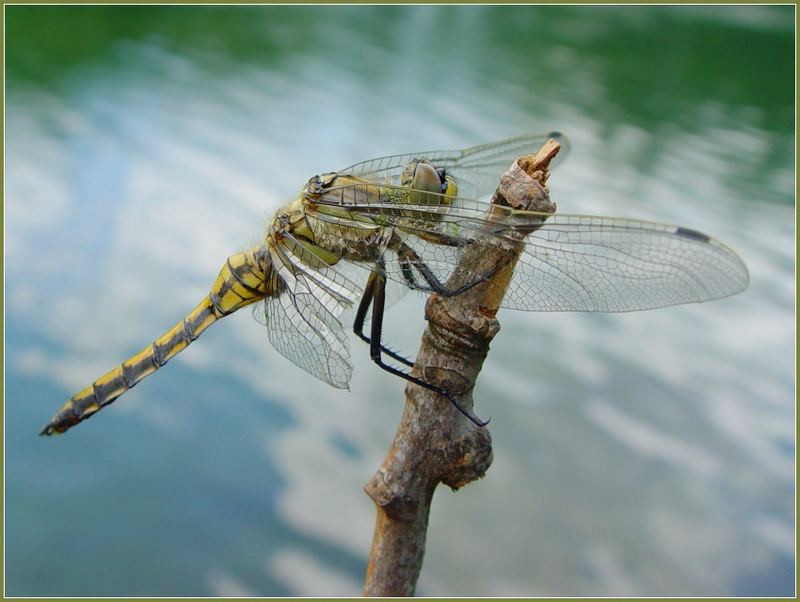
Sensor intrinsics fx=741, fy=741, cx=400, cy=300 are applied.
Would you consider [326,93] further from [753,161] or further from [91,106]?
[753,161]

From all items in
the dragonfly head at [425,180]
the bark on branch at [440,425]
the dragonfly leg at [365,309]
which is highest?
the dragonfly head at [425,180]

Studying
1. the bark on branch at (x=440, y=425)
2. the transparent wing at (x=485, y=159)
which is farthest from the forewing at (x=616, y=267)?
the transparent wing at (x=485, y=159)

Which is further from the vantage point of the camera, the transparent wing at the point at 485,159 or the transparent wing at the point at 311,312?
the transparent wing at the point at 485,159

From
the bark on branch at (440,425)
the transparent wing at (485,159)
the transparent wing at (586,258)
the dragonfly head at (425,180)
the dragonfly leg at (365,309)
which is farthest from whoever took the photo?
the transparent wing at (485,159)

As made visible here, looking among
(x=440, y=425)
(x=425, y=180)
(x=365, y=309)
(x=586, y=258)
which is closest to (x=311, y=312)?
(x=365, y=309)

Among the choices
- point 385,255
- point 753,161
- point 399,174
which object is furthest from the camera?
point 753,161

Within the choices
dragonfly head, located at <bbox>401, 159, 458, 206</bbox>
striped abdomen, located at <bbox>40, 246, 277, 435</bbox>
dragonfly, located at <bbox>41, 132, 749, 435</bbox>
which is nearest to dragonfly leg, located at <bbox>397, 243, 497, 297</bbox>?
dragonfly, located at <bbox>41, 132, 749, 435</bbox>

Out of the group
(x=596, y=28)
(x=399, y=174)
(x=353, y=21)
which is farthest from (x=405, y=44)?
(x=399, y=174)

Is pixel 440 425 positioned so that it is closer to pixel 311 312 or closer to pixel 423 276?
pixel 423 276

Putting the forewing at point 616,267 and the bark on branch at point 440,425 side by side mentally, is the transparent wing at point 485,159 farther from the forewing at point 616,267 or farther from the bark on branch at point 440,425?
the bark on branch at point 440,425
